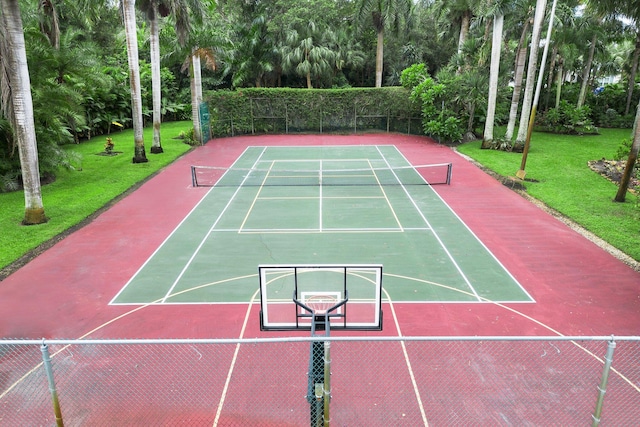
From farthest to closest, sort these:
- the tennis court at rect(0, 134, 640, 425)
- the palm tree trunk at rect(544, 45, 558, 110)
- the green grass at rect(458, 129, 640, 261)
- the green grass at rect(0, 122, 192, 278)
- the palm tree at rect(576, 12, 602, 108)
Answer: the palm tree trunk at rect(544, 45, 558, 110)
the palm tree at rect(576, 12, 602, 108)
the green grass at rect(458, 129, 640, 261)
the green grass at rect(0, 122, 192, 278)
the tennis court at rect(0, 134, 640, 425)

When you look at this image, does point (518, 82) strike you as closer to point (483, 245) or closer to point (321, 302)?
point (483, 245)

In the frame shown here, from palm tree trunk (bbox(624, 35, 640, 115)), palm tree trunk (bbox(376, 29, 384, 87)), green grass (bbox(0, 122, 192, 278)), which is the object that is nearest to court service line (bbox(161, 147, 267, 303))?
green grass (bbox(0, 122, 192, 278))

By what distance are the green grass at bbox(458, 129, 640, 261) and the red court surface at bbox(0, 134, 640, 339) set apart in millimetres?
995

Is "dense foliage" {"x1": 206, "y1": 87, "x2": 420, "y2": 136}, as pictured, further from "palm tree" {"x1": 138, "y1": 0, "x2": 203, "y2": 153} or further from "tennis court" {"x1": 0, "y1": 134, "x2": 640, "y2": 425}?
"tennis court" {"x1": 0, "y1": 134, "x2": 640, "y2": 425}

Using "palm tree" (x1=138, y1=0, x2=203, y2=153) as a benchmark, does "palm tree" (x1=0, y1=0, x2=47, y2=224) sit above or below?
below

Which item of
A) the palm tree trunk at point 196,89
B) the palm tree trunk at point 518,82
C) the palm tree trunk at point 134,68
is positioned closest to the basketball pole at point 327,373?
the palm tree trunk at point 134,68

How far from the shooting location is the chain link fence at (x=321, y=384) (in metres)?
6.92

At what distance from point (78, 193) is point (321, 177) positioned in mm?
10483

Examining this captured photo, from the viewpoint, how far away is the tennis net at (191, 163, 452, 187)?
21.2 m

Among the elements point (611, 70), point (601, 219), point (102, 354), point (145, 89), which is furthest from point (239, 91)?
point (611, 70)

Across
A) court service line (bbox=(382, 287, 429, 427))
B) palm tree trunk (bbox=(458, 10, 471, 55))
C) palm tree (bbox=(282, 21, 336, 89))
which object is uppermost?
palm tree trunk (bbox=(458, 10, 471, 55))

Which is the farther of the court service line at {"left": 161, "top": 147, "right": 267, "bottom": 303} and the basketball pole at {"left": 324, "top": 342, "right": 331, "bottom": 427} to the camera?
the court service line at {"left": 161, "top": 147, "right": 267, "bottom": 303}

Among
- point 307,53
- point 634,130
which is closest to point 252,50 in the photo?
point 307,53

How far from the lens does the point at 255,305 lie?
10219mm
